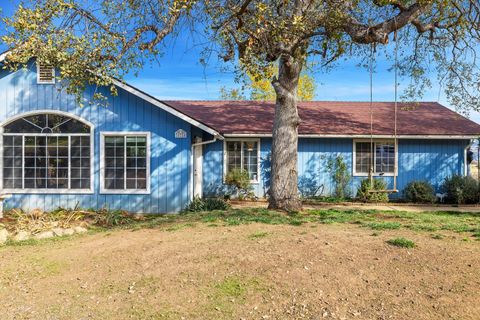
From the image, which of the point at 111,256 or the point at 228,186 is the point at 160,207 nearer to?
the point at 228,186

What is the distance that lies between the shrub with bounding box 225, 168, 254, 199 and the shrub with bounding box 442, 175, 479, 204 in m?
7.11

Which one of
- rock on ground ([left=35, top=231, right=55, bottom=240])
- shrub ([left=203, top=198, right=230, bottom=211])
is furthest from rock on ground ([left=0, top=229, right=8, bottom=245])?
shrub ([left=203, top=198, right=230, bottom=211])

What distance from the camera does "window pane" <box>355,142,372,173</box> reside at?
1595cm

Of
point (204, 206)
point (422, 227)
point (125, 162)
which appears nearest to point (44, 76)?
point (125, 162)

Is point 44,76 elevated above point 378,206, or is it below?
above

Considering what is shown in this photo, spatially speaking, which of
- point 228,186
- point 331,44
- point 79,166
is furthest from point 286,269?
point 228,186

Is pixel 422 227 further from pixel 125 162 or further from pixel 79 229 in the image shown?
pixel 125 162

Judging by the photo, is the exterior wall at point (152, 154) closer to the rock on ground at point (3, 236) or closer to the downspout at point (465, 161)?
the rock on ground at point (3, 236)

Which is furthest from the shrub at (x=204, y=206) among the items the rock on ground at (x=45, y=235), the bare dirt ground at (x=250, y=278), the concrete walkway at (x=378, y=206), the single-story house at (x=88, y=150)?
the bare dirt ground at (x=250, y=278)

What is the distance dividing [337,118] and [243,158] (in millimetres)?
4511

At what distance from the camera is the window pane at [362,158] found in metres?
15.9

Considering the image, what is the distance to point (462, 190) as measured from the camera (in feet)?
47.1

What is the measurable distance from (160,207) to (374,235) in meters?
6.90

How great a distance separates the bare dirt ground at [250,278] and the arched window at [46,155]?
4.93 m
